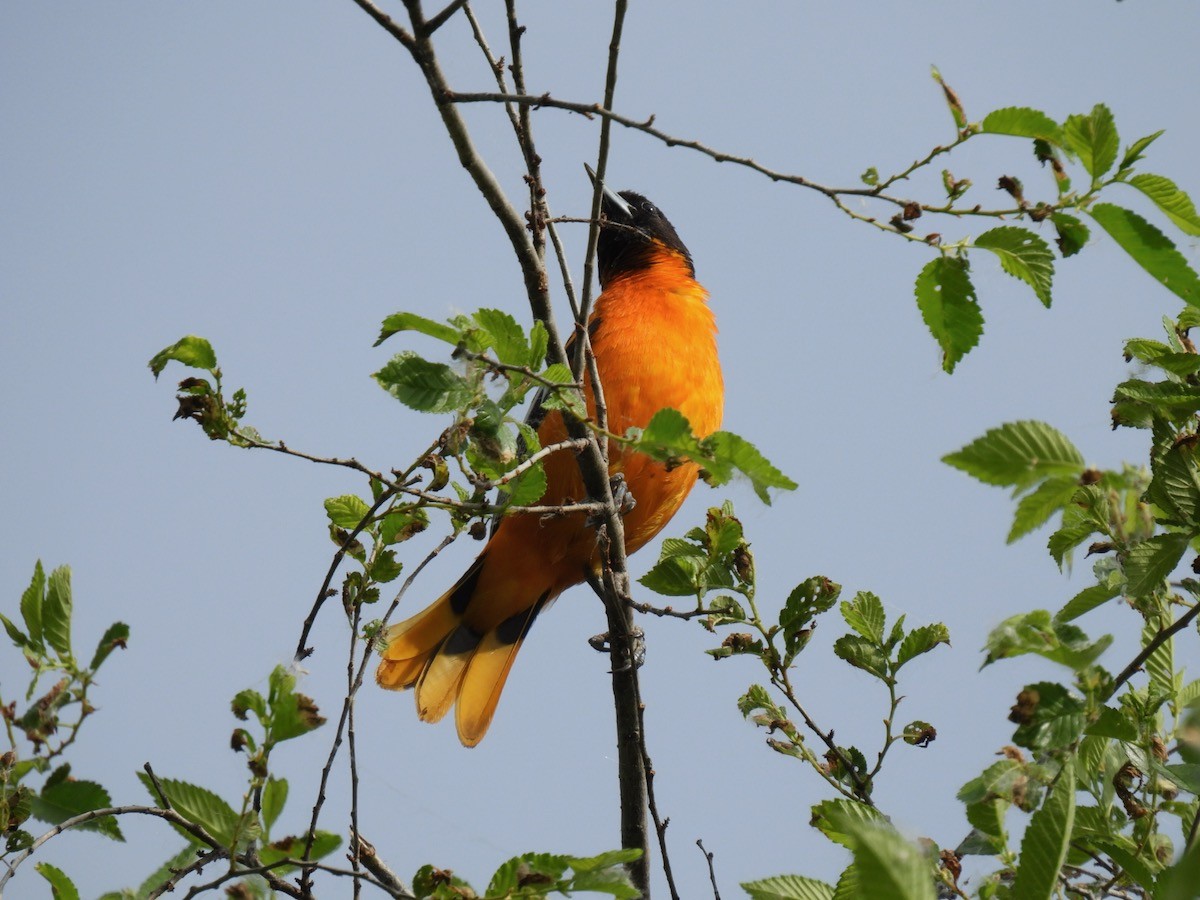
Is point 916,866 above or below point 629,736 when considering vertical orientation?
below

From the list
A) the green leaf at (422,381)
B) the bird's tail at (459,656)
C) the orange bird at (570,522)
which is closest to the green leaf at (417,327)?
the green leaf at (422,381)

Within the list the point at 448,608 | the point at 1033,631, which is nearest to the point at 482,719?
the point at 448,608

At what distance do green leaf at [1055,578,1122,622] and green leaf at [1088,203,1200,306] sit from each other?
522 millimetres

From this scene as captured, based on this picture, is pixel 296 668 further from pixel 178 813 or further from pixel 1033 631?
pixel 1033 631

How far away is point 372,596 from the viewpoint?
9.37 ft

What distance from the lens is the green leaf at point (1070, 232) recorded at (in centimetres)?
203

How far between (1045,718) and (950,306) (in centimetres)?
84

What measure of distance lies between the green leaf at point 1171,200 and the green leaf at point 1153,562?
1.71 ft

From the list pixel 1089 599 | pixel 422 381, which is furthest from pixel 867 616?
pixel 422 381

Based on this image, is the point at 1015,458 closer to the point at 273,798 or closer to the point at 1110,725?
the point at 1110,725

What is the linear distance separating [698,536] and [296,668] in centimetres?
142

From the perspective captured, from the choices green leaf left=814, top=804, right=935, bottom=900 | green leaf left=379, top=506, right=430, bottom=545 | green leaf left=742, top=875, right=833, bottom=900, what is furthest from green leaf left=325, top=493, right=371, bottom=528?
green leaf left=814, top=804, right=935, bottom=900

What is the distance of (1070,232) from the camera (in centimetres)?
205

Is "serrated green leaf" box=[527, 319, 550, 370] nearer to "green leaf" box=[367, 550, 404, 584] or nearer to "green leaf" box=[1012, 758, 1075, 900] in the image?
"green leaf" box=[367, 550, 404, 584]
